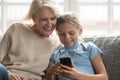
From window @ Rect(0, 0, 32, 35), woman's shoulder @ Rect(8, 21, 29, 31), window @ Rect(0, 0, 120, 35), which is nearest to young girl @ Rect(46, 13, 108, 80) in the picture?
woman's shoulder @ Rect(8, 21, 29, 31)

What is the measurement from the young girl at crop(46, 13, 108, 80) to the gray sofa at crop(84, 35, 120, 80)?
0.45 feet

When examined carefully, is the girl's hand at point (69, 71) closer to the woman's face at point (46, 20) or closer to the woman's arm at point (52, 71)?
the woman's arm at point (52, 71)

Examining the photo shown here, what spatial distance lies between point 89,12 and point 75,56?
3.15ft

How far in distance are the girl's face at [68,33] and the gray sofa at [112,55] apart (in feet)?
1.05

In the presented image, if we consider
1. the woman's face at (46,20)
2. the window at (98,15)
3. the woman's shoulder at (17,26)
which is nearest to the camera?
the woman's face at (46,20)

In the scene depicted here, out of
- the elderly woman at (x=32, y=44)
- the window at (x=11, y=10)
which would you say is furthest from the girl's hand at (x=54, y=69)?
the window at (x=11, y=10)

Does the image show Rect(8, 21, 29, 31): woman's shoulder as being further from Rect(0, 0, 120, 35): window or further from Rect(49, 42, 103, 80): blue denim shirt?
Rect(0, 0, 120, 35): window

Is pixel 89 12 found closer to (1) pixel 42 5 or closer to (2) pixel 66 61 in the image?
(1) pixel 42 5

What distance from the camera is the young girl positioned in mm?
1839

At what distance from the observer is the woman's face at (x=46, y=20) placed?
206 cm

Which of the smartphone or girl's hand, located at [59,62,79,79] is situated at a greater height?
the smartphone

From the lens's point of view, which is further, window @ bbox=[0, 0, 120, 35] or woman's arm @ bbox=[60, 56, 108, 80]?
window @ bbox=[0, 0, 120, 35]

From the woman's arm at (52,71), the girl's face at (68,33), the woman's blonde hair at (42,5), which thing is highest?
the woman's blonde hair at (42,5)

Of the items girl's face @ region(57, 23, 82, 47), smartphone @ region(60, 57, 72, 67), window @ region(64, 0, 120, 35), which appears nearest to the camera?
smartphone @ region(60, 57, 72, 67)
